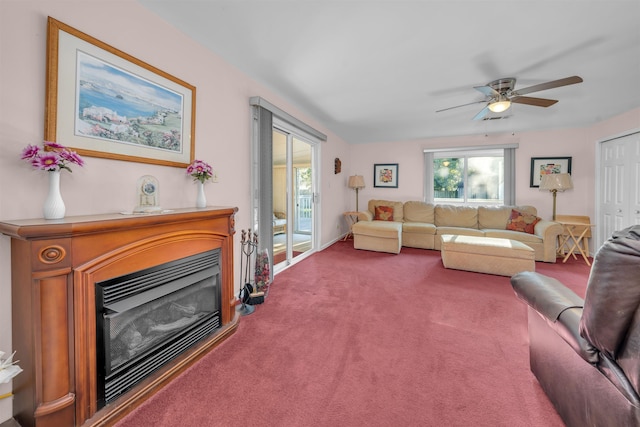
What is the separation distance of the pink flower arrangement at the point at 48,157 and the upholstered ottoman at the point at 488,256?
3.98m

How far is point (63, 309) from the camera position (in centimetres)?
107

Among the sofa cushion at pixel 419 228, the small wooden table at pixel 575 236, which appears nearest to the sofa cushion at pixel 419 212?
the sofa cushion at pixel 419 228

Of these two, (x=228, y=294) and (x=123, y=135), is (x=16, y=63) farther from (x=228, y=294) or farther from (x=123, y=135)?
(x=228, y=294)

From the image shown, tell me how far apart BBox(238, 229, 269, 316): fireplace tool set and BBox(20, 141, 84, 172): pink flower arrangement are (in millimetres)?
1515

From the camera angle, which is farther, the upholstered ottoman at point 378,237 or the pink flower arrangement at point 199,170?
the upholstered ottoman at point 378,237

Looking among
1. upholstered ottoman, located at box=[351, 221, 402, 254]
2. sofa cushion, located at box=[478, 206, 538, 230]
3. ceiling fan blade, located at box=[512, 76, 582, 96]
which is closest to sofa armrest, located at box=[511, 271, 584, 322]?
ceiling fan blade, located at box=[512, 76, 582, 96]

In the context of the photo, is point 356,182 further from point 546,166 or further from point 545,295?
point 545,295

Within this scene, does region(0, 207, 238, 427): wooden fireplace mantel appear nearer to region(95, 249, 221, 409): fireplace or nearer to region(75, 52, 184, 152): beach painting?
region(95, 249, 221, 409): fireplace

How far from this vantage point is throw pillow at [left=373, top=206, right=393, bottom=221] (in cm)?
537

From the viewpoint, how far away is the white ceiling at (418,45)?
1.66 m

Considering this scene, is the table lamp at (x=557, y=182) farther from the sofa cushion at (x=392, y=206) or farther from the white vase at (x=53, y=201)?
the white vase at (x=53, y=201)

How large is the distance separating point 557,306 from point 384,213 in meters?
4.30

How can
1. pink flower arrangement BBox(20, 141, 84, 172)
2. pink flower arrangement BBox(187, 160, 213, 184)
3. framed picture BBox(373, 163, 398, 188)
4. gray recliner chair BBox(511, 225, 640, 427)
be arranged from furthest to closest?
framed picture BBox(373, 163, 398, 188) → pink flower arrangement BBox(187, 160, 213, 184) → pink flower arrangement BBox(20, 141, 84, 172) → gray recliner chair BBox(511, 225, 640, 427)

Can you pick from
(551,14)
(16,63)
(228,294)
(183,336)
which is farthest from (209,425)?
(551,14)
